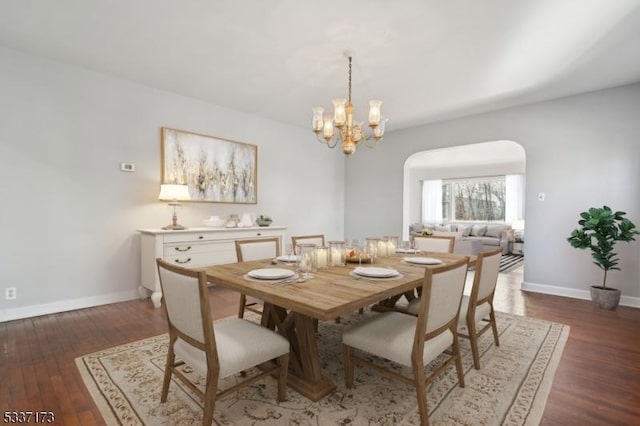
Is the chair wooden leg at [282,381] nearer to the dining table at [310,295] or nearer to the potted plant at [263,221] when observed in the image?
the dining table at [310,295]

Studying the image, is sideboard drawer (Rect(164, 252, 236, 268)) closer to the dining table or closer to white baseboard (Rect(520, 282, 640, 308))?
the dining table

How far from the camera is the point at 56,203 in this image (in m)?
3.16

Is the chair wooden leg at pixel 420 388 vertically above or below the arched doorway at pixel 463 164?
below

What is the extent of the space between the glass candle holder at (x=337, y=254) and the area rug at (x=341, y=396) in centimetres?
69

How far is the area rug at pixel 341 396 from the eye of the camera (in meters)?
1.59

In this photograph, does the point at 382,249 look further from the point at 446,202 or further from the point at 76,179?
the point at 446,202

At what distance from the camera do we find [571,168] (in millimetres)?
3994

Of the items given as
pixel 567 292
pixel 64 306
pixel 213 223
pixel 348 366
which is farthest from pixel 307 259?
pixel 567 292

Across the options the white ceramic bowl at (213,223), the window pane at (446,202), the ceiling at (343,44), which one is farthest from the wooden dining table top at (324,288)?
the window pane at (446,202)

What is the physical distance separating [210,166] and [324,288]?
3247mm

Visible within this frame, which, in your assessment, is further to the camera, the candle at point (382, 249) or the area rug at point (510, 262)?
the area rug at point (510, 262)

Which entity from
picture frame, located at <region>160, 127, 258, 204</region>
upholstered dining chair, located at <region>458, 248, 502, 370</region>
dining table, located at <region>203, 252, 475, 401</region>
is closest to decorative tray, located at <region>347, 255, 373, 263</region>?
dining table, located at <region>203, 252, 475, 401</region>

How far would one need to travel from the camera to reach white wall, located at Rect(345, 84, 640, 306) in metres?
3.66

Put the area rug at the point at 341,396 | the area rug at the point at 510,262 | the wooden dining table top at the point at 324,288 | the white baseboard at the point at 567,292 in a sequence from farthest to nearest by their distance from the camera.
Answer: the area rug at the point at 510,262
the white baseboard at the point at 567,292
the area rug at the point at 341,396
the wooden dining table top at the point at 324,288
